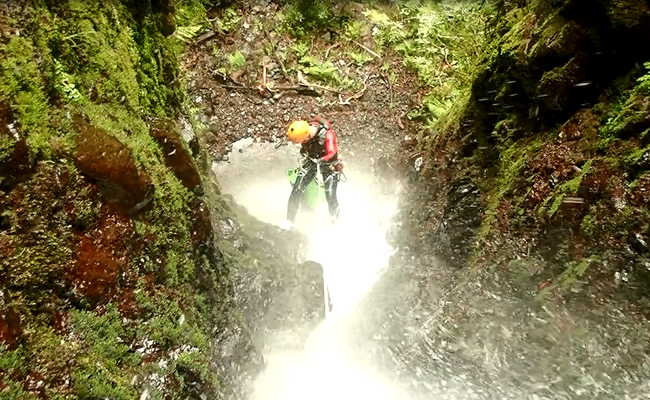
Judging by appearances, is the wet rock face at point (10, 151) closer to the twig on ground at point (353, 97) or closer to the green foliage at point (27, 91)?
the green foliage at point (27, 91)

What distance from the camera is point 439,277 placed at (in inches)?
238

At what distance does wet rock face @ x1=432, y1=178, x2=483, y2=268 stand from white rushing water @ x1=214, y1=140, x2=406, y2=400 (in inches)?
71.4

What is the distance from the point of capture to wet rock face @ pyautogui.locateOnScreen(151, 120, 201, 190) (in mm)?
3918

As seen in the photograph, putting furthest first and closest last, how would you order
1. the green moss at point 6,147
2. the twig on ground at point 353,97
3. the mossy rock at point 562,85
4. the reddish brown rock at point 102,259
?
the twig on ground at point 353,97
the mossy rock at point 562,85
the reddish brown rock at point 102,259
the green moss at point 6,147

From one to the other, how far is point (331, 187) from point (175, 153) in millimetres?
4224

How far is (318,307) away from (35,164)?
15.6 feet

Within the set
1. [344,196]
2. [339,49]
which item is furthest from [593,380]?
[339,49]

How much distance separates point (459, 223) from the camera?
601cm

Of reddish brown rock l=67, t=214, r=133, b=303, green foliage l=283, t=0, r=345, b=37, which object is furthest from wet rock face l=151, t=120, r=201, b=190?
green foliage l=283, t=0, r=345, b=37

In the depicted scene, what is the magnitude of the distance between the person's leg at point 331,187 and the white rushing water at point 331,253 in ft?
1.63

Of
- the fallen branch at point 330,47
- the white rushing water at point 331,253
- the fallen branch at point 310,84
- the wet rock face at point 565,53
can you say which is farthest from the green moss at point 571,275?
the fallen branch at point 330,47

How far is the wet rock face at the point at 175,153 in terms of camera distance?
392cm

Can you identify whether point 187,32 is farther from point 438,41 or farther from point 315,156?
point 438,41

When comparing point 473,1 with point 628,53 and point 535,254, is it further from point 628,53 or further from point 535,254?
point 535,254
